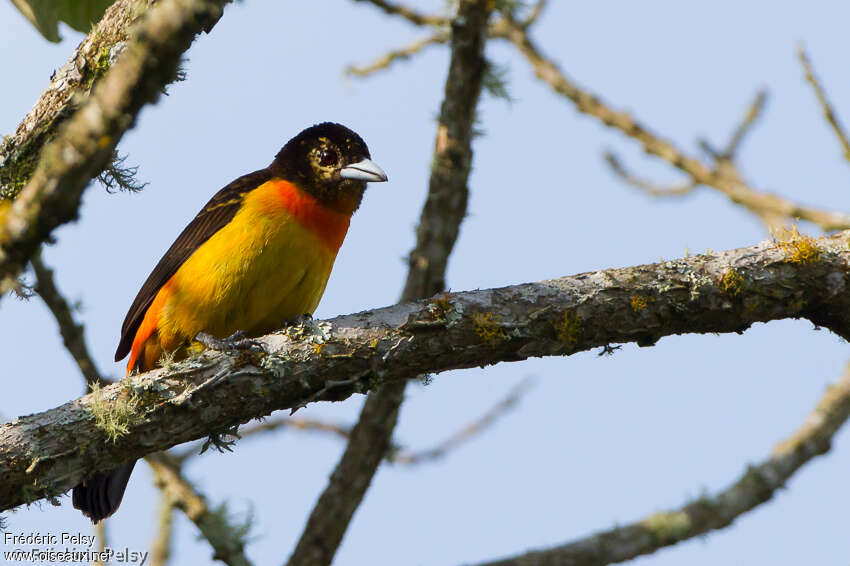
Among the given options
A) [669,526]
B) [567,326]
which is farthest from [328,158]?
[669,526]

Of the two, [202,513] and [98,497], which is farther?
[202,513]

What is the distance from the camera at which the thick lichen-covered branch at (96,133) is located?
150cm

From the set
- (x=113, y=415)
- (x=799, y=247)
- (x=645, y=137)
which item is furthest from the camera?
(x=645, y=137)

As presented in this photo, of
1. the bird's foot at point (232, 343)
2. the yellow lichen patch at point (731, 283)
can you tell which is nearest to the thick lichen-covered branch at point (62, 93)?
the bird's foot at point (232, 343)

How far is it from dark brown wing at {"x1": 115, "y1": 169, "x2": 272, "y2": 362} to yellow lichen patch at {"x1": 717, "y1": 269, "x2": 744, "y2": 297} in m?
2.66

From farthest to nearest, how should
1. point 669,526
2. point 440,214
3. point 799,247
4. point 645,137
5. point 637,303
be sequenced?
point 645,137 → point 440,214 → point 669,526 → point 799,247 → point 637,303

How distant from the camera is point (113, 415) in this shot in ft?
11.4

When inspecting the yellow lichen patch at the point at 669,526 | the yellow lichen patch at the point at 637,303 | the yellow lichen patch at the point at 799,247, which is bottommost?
the yellow lichen patch at the point at 669,526

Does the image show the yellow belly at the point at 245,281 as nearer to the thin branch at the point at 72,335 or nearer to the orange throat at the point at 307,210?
A: the orange throat at the point at 307,210

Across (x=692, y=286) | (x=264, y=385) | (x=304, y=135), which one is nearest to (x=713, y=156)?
(x=692, y=286)

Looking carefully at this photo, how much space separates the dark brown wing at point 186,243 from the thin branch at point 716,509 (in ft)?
7.81

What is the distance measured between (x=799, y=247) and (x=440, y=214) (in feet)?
7.16

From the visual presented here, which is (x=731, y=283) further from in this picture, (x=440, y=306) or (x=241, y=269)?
(x=241, y=269)

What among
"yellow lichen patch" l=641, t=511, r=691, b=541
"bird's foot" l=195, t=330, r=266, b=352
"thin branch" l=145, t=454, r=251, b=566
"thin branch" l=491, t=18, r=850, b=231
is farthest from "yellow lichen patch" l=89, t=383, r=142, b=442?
"thin branch" l=491, t=18, r=850, b=231
